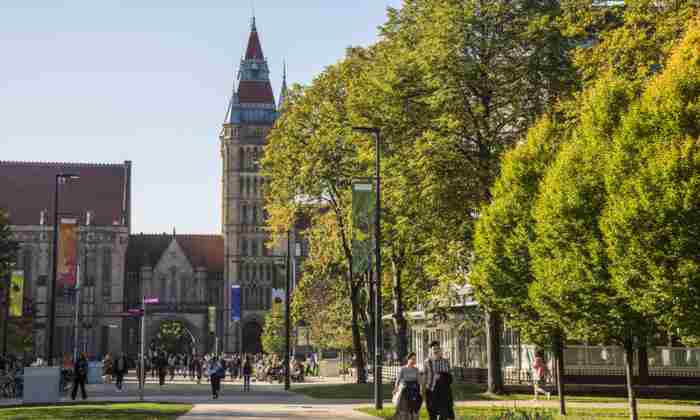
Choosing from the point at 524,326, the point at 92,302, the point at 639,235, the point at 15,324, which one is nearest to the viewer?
the point at 639,235

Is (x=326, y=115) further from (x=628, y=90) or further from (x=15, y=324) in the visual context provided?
(x=15, y=324)

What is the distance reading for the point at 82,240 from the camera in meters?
119

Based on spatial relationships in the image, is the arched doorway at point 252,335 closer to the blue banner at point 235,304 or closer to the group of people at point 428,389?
the blue banner at point 235,304

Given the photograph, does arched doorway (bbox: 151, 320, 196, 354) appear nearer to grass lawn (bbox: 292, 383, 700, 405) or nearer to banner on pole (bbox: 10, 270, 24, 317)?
banner on pole (bbox: 10, 270, 24, 317)

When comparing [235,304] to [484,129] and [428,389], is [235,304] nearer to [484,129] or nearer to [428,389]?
[484,129]

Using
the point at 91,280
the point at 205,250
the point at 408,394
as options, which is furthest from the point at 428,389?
the point at 205,250

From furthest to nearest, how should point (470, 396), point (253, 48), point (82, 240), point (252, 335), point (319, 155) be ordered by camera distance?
point (253, 48) < point (252, 335) < point (82, 240) < point (319, 155) < point (470, 396)

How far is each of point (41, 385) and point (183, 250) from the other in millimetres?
93389

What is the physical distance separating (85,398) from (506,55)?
20265 millimetres

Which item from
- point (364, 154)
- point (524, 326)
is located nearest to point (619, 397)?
point (524, 326)

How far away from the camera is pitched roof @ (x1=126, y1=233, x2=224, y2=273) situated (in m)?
127

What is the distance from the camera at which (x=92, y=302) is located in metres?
118

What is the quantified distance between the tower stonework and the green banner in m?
89.2

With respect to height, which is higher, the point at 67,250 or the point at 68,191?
the point at 68,191
